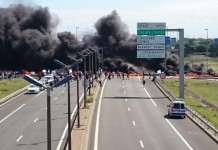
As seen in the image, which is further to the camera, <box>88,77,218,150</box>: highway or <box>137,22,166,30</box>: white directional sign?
<box>137,22,166,30</box>: white directional sign

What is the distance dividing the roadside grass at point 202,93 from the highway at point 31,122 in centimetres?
1150

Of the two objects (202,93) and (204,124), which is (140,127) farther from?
(202,93)

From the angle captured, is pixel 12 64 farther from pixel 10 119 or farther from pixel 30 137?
pixel 30 137

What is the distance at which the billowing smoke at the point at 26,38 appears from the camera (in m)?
118

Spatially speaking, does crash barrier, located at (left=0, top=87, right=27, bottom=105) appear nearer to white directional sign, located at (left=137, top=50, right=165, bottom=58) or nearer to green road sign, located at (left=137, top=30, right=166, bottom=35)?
white directional sign, located at (left=137, top=50, right=165, bottom=58)

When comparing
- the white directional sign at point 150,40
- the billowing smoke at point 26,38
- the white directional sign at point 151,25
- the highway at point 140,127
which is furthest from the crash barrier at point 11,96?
the billowing smoke at point 26,38

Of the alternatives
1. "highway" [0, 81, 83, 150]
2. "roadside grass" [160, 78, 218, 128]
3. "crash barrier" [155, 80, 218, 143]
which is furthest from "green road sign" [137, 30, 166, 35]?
"crash barrier" [155, 80, 218, 143]

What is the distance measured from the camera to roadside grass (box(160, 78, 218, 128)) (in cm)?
4828

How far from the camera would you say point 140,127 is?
136 feet

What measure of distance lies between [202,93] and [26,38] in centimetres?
5480

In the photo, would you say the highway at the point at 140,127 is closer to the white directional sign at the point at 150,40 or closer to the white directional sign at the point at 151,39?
the white directional sign at the point at 151,39

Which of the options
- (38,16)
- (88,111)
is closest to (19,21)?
(38,16)

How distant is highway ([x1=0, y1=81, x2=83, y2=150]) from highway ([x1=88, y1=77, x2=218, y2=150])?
253cm

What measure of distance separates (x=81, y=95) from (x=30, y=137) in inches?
Result: 1046
